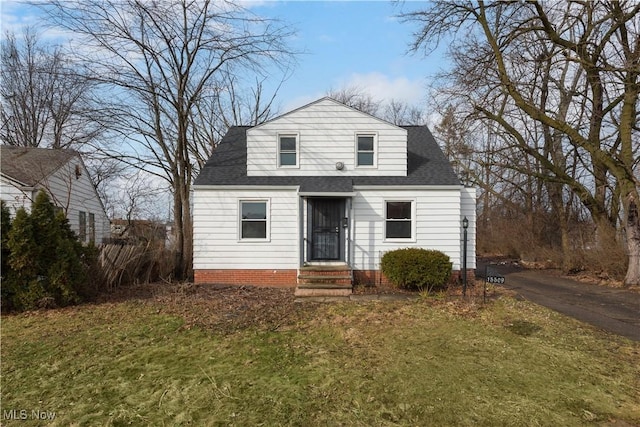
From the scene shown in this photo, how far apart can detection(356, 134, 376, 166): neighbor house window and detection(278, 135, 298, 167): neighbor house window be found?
2.04 m

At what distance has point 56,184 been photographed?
15.7 m

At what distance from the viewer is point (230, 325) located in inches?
261

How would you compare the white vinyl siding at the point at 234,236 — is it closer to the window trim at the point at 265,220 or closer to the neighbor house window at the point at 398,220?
the window trim at the point at 265,220

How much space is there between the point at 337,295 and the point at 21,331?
6.59 meters

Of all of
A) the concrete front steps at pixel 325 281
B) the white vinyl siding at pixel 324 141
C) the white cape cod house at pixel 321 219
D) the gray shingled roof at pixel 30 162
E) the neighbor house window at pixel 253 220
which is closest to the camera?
the concrete front steps at pixel 325 281

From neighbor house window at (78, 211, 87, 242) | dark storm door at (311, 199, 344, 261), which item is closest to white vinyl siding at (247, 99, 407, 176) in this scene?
dark storm door at (311, 199, 344, 261)

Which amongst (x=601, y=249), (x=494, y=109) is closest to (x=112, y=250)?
(x=494, y=109)

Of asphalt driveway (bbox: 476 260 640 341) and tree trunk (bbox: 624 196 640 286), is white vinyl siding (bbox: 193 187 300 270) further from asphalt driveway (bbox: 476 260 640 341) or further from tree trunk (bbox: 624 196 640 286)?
tree trunk (bbox: 624 196 640 286)

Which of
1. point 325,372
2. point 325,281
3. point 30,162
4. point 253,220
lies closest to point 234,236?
point 253,220

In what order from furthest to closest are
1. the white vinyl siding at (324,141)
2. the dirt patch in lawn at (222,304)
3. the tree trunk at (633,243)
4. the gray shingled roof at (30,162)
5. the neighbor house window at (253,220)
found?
the gray shingled roof at (30,162)
the white vinyl siding at (324,141)
the tree trunk at (633,243)
the neighbor house window at (253,220)
the dirt patch in lawn at (222,304)

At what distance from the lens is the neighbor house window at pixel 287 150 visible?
11.6 meters

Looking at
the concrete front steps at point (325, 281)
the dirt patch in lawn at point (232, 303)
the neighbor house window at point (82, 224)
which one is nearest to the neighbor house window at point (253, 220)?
the dirt patch in lawn at point (232, 303)

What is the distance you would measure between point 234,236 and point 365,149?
5083 millimetres

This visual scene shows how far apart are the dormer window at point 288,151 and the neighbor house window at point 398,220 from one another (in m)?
3.39
